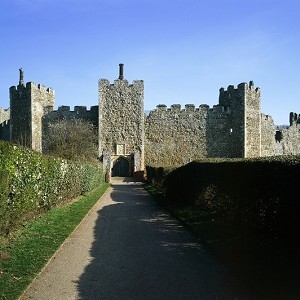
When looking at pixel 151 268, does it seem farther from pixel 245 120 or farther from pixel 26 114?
pixel 245 120

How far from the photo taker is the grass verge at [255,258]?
17.7 feet

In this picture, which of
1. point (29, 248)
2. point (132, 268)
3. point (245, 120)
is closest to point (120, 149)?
point (245, 120)

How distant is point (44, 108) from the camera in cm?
3934

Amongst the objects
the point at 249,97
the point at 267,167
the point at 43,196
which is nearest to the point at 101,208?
the point at 43,196

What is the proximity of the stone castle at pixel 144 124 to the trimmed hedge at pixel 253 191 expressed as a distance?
23.6m

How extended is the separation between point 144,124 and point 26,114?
1121 centimetres

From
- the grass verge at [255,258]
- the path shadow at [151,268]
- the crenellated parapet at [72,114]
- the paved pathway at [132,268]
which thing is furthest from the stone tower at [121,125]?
the grass verge at [255,258]

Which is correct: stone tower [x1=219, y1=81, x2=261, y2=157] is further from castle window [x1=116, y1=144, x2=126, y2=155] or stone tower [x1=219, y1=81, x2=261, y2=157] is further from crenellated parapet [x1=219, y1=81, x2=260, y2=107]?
castle window [x1=116, y1=144, x2=126, y2=155]

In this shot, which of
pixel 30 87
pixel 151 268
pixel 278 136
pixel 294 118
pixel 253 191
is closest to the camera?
pixel 151 268

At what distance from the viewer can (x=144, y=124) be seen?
4009cm

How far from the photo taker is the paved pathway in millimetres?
5652

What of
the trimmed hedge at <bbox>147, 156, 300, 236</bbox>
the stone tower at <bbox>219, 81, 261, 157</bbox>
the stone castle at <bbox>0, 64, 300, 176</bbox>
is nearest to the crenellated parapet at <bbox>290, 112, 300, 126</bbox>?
the stone castle at <bbox>0, 64, 300, 176</bbox>

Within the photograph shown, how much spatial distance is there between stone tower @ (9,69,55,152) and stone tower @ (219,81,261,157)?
18.6 m

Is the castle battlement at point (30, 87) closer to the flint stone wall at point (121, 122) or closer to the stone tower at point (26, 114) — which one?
the stone tower at point (26, 114)
